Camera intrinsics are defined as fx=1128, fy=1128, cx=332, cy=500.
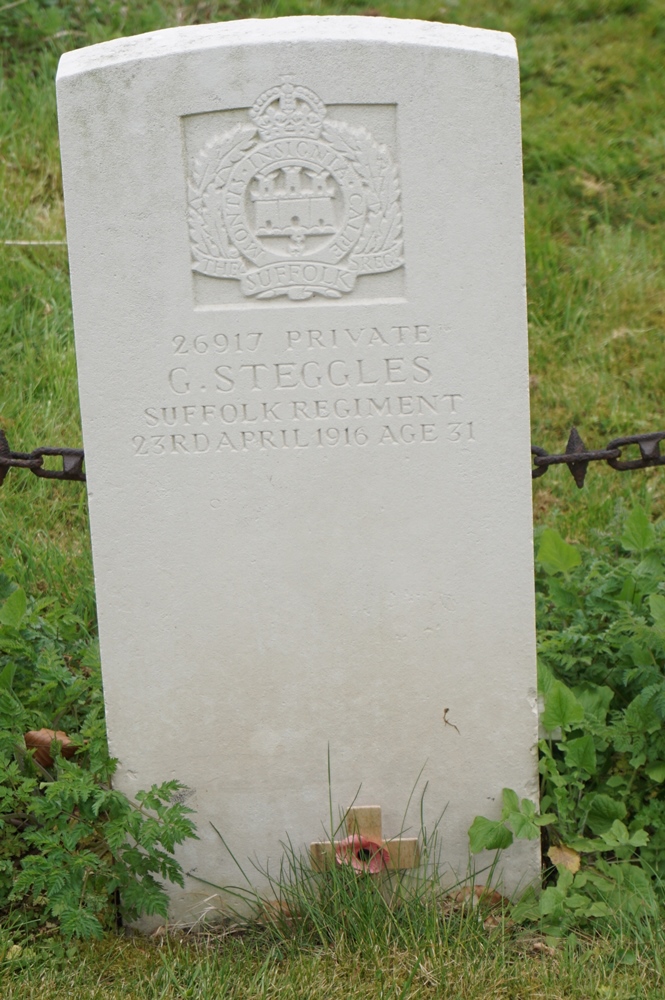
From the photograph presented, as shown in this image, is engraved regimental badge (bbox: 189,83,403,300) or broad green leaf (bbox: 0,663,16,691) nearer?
engraved regimental badge (bbox: 189,83,403,300)

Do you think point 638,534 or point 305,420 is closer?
point 305,420

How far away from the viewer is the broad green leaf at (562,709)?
2.88 metres

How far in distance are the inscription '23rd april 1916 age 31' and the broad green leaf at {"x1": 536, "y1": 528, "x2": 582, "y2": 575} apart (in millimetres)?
929

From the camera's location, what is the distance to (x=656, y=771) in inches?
113

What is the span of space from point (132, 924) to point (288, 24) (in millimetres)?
2157

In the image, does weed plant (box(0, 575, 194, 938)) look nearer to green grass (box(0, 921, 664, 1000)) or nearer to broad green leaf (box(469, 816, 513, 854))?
green grass (box(0, 921, 664, 1000))

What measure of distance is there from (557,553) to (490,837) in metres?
0.98

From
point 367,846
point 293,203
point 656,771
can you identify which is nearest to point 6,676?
point 367,846

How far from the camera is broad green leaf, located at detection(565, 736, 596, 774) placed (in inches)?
113

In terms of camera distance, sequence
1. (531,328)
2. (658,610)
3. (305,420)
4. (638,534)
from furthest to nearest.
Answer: (531,328)
(638,534)
(658,610)
(305,420)

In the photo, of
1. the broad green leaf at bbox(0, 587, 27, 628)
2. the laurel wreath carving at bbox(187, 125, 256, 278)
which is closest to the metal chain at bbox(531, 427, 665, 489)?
the laurel wreath carving at bbox(187, 125, 256, 278)

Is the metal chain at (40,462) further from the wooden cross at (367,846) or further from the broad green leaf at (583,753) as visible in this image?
the broad green leaf at (583,753)

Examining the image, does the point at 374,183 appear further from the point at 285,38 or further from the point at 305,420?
the point at 305,420

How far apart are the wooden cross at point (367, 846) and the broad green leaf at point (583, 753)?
45 cm
